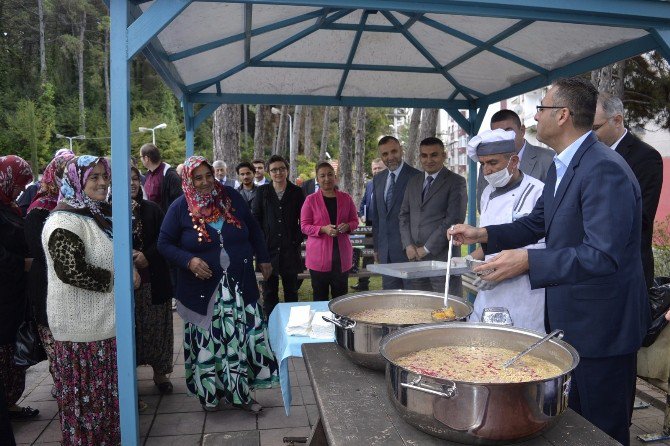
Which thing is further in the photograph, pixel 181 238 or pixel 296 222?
pixel 296 222

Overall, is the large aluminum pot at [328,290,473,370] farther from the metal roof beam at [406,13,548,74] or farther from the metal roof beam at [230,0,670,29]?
the metal roof beam at [406,13,548,74]

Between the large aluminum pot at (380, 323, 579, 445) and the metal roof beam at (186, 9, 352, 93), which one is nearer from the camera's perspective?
the large aluminum pot at (380, 323, 579, 445)

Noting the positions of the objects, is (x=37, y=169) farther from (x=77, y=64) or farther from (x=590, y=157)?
(x=590, y=157)

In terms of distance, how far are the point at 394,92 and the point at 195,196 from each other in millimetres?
2911

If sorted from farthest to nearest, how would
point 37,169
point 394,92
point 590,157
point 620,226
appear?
point 37,169 < point 394,92 < point 590,157 < point 620,226

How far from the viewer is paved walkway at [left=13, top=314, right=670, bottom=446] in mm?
3283

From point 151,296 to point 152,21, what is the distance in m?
2.02

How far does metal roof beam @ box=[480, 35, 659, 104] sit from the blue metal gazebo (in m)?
0.01

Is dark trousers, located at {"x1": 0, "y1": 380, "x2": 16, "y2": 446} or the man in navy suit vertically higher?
the man in navy suit

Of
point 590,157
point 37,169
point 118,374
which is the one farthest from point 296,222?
point 37,169

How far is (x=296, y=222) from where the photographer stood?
5.59 m

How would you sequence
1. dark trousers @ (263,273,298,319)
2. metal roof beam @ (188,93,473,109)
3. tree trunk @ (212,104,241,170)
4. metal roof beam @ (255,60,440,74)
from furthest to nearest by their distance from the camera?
tree trunk @ (212,104,241,170)
dark trousers @ (263,273,298,319)
metal roof beam @ (188,93,473,109)
metal roof beam @ (255,60,440,74)

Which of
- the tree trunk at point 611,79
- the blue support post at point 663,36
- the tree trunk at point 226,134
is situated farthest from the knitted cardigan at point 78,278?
the tree trunk at point 226,134

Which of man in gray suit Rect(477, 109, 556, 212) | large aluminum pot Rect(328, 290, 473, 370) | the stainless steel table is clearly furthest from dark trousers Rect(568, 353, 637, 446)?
man in gray suit Rect(477, 109, 556, 212)
